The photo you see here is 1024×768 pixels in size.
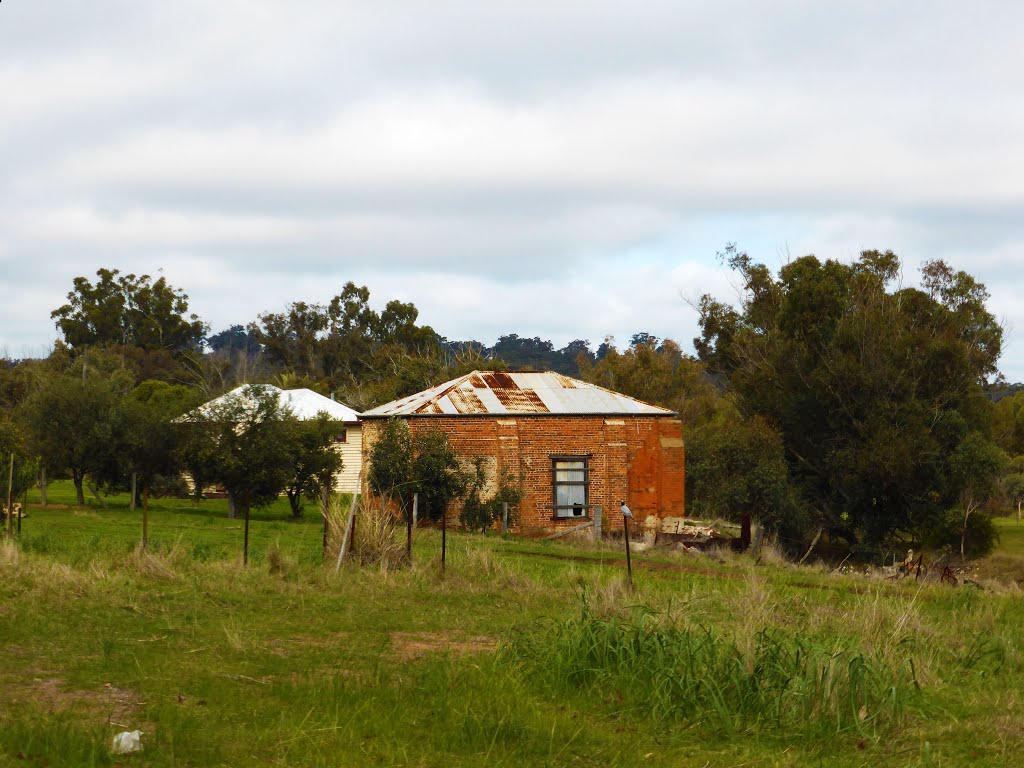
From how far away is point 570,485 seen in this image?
31.6m

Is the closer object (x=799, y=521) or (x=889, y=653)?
(x=889, y=653)

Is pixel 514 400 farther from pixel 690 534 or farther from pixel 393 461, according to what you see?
pixel 690 534

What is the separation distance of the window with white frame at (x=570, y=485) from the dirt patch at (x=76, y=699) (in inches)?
931

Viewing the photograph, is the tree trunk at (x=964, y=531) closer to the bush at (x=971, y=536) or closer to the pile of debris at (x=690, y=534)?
the bush at (x=971, y=536)

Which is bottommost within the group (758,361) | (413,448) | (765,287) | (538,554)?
(538,554)

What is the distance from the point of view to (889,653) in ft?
31.6

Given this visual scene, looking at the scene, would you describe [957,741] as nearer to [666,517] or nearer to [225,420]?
[666,517]

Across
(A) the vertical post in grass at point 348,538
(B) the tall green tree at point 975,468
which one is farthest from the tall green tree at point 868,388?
(A) the vertical post in grass at point 348,538

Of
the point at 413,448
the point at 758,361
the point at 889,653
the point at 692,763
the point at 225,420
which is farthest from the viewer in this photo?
the point at 758,361

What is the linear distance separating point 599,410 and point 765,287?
16.6 metres

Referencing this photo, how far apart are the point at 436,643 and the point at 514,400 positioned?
71.3 ft

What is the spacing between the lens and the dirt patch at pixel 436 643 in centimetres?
1018

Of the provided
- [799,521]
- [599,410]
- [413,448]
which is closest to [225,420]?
[413,448]

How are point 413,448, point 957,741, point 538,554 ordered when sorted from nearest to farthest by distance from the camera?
1. point 957,741
2. point 538,554
3. point 413,448
